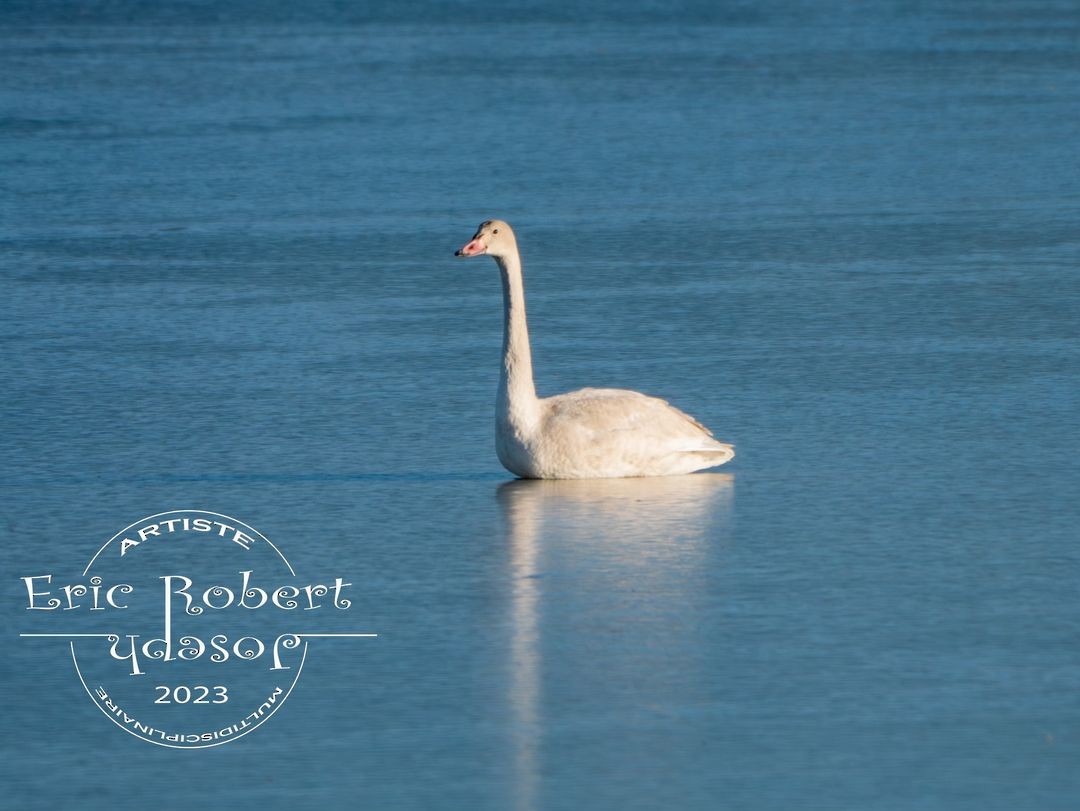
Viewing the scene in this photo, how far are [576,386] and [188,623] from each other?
13.1ft

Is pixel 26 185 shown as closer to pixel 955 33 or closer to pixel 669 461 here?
pixel 669 461

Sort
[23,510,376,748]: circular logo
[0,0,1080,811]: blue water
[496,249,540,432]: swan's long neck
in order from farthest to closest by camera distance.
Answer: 1. [496,249,540,432]: swan's long neck
2. [23,510,376,748]: circular logo
3. [0,0,1080,811]: blue water

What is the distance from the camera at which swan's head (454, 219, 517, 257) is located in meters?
9.16

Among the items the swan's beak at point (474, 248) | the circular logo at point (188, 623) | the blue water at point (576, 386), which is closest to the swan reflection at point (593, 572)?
the blue water at point (576, 386)

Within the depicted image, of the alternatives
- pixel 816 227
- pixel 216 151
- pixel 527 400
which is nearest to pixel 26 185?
pixel 216 151

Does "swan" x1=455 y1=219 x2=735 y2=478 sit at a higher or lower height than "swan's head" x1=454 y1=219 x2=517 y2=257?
lower

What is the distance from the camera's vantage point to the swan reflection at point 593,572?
6609 mm

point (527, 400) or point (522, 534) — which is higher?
point (527, 400)

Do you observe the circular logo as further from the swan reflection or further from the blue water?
the swan reflection

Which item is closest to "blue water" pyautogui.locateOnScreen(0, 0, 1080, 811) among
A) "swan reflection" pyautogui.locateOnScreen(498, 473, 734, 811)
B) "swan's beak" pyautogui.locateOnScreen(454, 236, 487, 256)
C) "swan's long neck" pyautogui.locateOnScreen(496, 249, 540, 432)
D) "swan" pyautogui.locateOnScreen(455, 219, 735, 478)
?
"swan reflection" pyautogui.locateOnScreen(498, 473, 734, 811)

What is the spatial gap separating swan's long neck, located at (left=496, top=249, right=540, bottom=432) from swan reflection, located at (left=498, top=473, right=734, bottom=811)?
269mm

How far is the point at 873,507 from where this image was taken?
852cm

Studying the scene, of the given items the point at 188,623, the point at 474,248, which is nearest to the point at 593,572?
the point at 188,623

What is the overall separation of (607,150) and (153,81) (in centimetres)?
732
